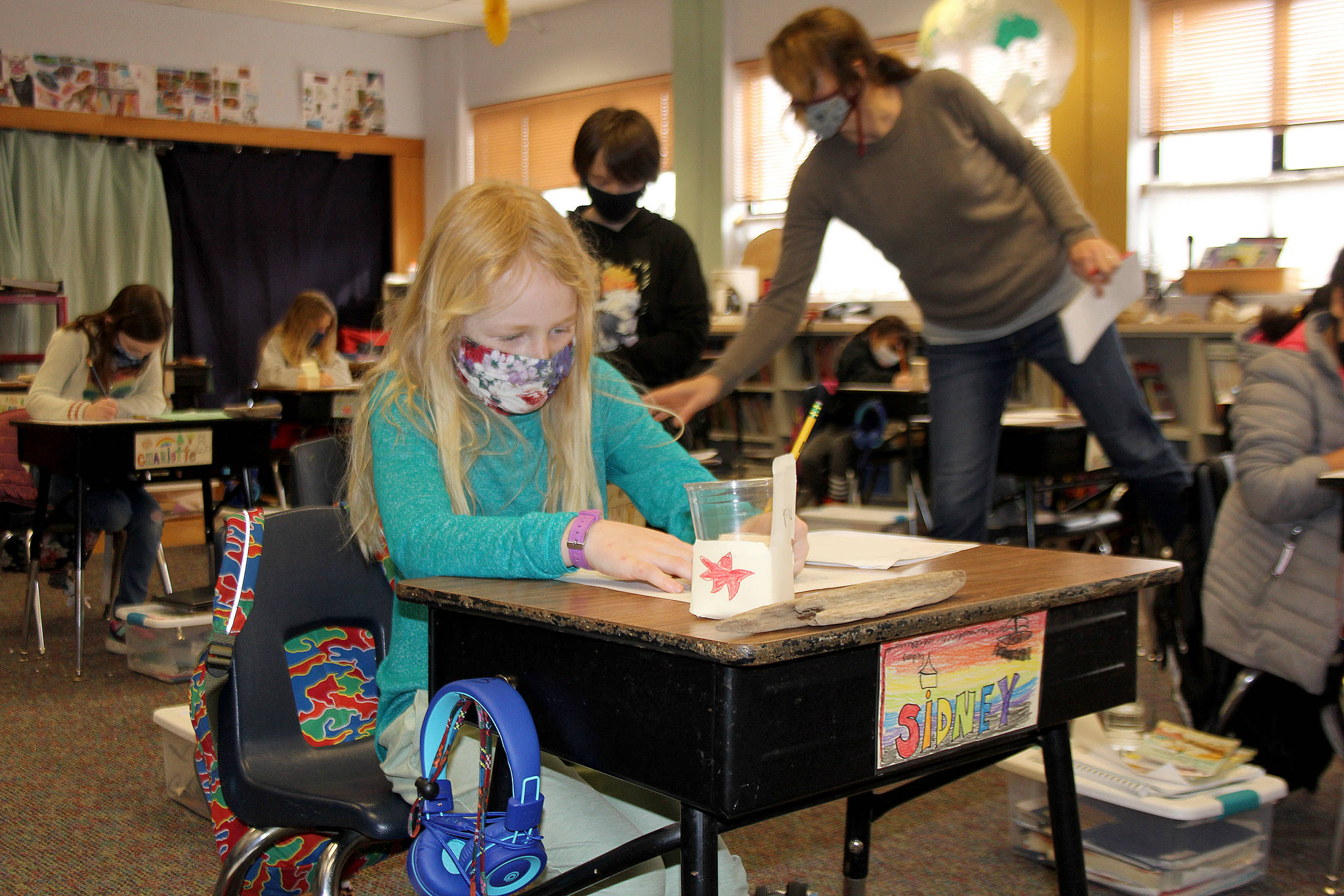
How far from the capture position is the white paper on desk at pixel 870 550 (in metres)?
1.14

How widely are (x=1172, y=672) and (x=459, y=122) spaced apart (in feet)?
26.4

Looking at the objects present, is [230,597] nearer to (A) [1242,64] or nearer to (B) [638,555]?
(B) [638,555]

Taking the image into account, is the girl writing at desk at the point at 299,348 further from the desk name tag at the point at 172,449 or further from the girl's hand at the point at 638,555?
the girl's hand at the point at 638,555

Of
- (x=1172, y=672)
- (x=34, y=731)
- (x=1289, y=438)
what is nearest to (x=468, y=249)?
(x=1289, y=438)

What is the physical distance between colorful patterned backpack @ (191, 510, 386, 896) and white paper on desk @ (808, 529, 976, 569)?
57 centimetres

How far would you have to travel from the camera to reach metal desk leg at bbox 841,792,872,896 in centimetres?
141

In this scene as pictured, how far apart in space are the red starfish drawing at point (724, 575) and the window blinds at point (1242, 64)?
5404 mm

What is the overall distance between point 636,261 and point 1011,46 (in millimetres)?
2625

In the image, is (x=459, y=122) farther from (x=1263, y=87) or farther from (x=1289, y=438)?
(x=1289, y=438)

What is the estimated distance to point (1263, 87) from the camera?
17.8 ft

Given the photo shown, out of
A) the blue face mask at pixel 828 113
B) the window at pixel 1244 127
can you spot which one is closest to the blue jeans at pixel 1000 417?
the blue face mask at pixel 828 113

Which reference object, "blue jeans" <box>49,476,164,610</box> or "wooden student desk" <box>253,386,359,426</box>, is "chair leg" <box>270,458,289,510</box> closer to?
"wooden student desk" <box>253,386,359,426</box>

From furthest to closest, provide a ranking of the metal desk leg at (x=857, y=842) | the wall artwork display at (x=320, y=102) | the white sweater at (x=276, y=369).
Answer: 1. the wall artwork display at (x=320, y=102)
2. the white sweater at (x=276, y=369)
3. the metal desk leg at (x=857, y=842)

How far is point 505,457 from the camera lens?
1353 mm
